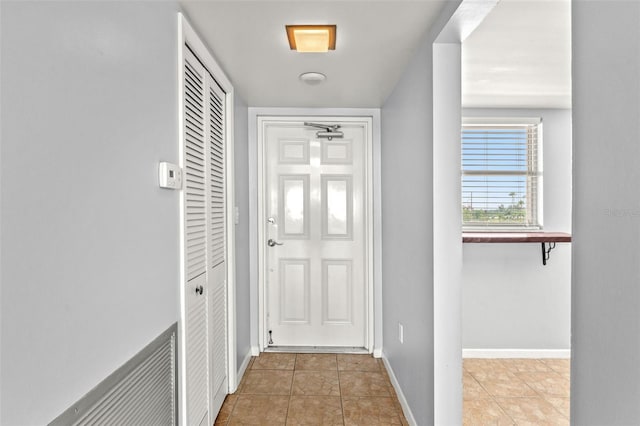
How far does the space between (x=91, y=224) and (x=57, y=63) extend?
394 mm

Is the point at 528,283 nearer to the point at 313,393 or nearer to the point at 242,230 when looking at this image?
the point at 313,393

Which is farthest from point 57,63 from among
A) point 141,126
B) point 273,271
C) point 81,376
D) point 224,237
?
point 273,271

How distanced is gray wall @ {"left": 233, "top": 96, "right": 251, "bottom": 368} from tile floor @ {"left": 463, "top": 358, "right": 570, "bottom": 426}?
1.70m

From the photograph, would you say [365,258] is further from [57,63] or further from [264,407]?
[57,63]

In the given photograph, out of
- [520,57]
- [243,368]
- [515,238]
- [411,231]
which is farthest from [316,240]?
[520,57]

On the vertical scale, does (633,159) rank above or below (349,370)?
above

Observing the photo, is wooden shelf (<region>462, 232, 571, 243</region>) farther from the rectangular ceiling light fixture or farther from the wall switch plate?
the wall switch plate

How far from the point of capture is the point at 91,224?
40.8 inches

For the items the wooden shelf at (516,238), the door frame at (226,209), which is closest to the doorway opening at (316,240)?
the door frame at (226,209)

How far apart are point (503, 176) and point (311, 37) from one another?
2273 millimetres

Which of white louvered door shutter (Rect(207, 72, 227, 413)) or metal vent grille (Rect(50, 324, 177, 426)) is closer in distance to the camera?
metal vent grille (Rect(50, 324, 177, 426))

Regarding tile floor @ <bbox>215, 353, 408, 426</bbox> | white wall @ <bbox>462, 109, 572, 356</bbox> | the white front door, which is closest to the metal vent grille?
tile floor @ <bbox>215, 353, 408, 426</bbox>

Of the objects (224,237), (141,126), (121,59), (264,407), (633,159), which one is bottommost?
(264,407)

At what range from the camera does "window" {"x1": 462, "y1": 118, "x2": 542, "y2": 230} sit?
3.47m
